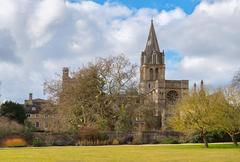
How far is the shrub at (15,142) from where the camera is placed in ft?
147

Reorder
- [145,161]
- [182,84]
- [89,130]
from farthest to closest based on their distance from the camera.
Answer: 1. [182,84]
2. [89,130]
3. [145,161]

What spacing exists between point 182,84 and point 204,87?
69355 mm

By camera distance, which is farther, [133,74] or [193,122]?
[133,74]

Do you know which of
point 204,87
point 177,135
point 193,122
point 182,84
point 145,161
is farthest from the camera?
point 182,84

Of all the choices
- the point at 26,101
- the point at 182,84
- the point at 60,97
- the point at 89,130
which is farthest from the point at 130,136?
the point at 26,101

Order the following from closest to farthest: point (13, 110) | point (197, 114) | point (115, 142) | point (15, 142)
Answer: point (197, 114)
point (15, 142)
point (115, 142)
point (13, 110)

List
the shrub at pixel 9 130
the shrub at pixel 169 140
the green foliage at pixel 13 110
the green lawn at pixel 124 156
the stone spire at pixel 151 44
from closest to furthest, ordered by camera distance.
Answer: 1. the green lawn at pixel 124 156
2. the shrub at pixel 9 130
3. the shrub at pixel 169 140
4. the green foliage at pixel 13 110
5. the stone spire at pixel 151 44

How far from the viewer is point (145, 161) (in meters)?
20.6

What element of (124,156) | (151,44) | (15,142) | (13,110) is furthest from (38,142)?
(151,44)

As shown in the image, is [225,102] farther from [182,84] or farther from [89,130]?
[182,84]

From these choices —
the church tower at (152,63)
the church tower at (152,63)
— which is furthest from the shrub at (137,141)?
the church tower at (152,63)

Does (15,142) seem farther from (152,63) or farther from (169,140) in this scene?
(152,63)

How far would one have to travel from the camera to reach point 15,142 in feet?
149

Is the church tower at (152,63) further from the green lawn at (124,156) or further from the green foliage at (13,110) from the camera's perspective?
the green lawn at (124,156)
